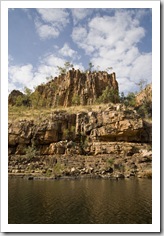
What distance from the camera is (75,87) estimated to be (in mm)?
57656

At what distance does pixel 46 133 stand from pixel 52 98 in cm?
2025

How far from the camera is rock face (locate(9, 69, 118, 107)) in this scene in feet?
182

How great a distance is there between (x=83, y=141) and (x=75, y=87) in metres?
20.4

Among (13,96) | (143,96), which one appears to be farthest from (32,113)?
(143,96)

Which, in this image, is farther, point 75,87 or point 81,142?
point 75,87

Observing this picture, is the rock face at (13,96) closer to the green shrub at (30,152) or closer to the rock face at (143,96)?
the green shrub at (30,152)

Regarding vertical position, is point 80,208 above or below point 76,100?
below

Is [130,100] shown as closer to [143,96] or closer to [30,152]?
[143,96]

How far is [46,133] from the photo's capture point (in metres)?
39.5

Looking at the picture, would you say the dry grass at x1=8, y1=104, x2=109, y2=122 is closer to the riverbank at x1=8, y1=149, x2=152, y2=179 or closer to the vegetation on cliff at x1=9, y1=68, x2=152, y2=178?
the vegetation on cliff at x1=9, y1=68, x2=152, y2=178

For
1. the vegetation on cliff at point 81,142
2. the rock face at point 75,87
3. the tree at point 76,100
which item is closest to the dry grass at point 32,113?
the vegetation on cliff at point 81,142

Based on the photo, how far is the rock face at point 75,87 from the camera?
55.6m
